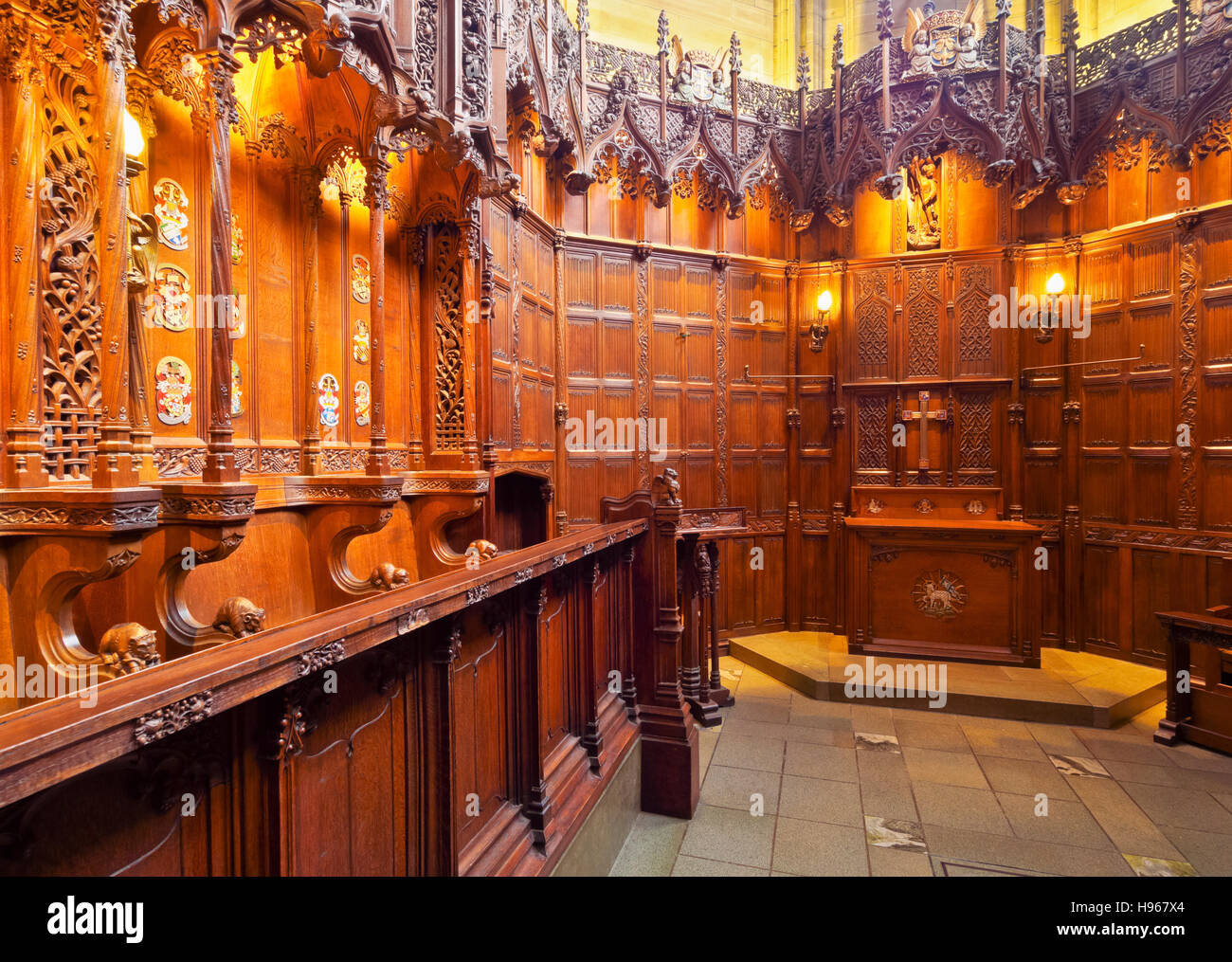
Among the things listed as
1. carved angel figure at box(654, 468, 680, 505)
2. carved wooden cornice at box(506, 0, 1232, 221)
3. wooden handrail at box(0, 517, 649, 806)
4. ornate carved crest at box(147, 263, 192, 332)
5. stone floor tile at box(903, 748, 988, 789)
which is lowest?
stone floor tile at box(903, 748, 988, 789)

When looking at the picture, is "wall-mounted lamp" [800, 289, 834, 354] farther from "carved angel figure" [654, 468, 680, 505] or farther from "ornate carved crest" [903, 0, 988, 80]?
"carved angel figure" [654, 468, 680, 505]

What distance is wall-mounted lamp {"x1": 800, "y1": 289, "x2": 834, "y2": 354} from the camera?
26.5 ft

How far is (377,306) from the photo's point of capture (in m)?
3.73

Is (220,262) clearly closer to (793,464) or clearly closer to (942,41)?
(793,464)

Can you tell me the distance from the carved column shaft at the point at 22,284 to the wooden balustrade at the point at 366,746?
107 cm

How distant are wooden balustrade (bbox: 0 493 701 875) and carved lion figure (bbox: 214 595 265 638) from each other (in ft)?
0.63

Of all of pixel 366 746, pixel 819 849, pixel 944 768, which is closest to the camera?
pixel 366 746

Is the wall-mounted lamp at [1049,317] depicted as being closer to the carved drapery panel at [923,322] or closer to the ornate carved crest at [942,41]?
the carved drapery panel at [923,322]

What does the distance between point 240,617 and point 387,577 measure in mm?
1422

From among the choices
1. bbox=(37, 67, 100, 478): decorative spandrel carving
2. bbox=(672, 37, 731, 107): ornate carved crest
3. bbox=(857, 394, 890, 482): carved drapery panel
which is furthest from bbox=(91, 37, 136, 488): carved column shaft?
bbox=(857, 394, 890, 482): carved drapery panel

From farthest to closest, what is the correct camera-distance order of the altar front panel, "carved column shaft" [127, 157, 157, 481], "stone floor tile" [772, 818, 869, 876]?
the altar front panel < "stone floor tile" [772, 818, 869, 876] < "carved column shaft" [127, 157, 157, 481]

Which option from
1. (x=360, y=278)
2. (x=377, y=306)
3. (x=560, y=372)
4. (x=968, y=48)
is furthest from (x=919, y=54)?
(x=377, y=306)

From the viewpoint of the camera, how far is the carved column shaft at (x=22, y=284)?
7.58ft

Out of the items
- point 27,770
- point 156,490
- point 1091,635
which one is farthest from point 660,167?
point 27,770
